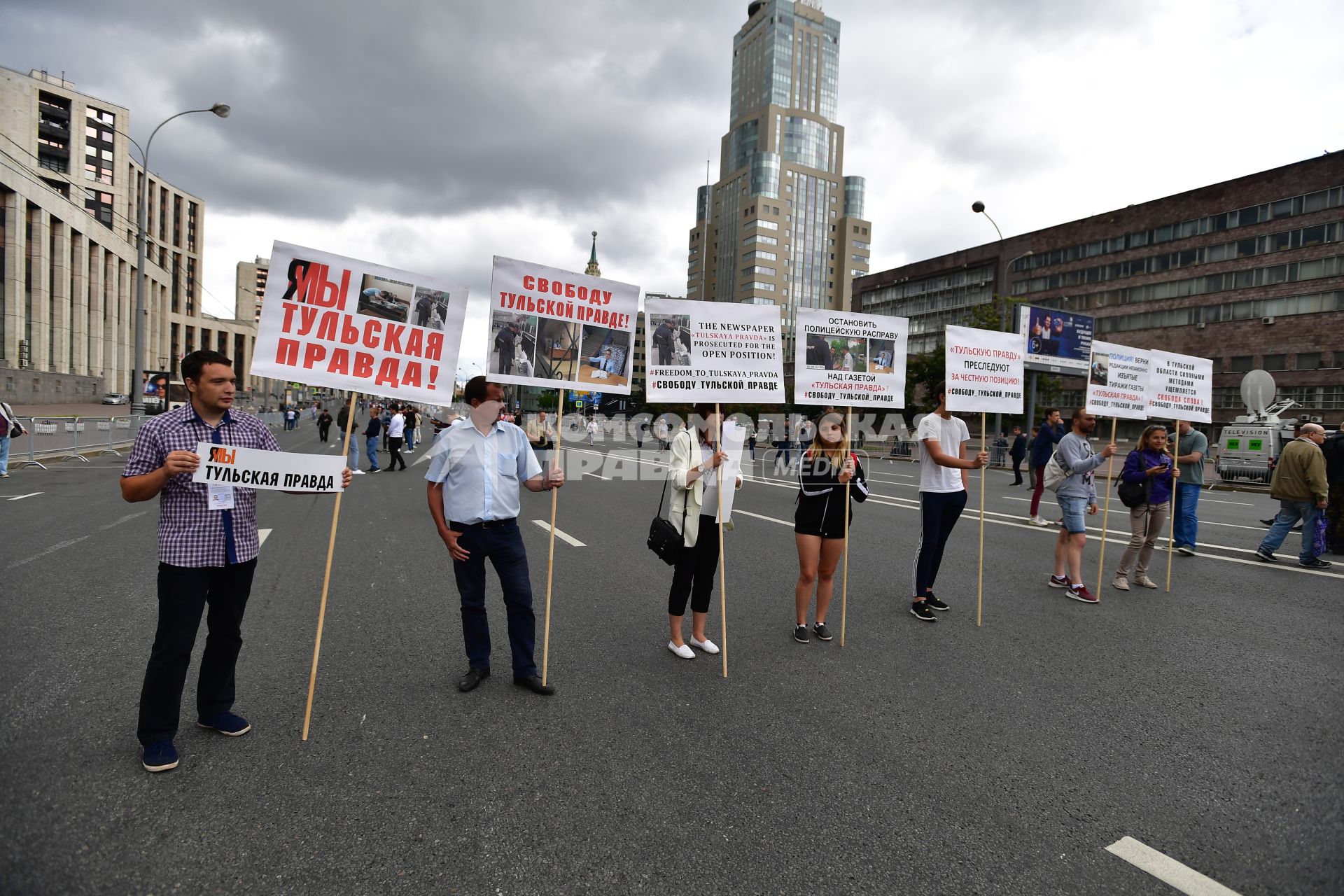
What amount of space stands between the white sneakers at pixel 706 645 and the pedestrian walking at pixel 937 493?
6.67ft

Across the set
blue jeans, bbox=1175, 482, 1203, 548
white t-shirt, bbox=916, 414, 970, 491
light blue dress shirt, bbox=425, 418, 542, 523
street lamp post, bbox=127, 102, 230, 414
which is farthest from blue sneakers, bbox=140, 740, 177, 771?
street lamp post, bbox=127, 102, 230, 414

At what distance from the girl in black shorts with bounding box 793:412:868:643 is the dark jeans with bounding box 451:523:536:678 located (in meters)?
2.07

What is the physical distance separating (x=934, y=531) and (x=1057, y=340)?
27.1 metres

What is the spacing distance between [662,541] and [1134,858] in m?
2.92

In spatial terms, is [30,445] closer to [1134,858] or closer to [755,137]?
[1134,858]

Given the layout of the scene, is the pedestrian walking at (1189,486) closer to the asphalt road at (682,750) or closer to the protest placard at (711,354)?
the asphalt road at (682,750)

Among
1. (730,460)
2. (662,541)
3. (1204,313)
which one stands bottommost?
(662,541)

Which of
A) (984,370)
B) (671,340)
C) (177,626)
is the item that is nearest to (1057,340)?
(984,370)

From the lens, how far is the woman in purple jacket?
7.04 m

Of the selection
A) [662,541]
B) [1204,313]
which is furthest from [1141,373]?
[1204,313]

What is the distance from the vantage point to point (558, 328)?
15.5 ft

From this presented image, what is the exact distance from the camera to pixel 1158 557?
8742 mm

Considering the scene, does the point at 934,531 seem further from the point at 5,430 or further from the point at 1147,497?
the point at 5,430

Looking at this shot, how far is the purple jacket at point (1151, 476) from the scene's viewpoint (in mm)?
7035
